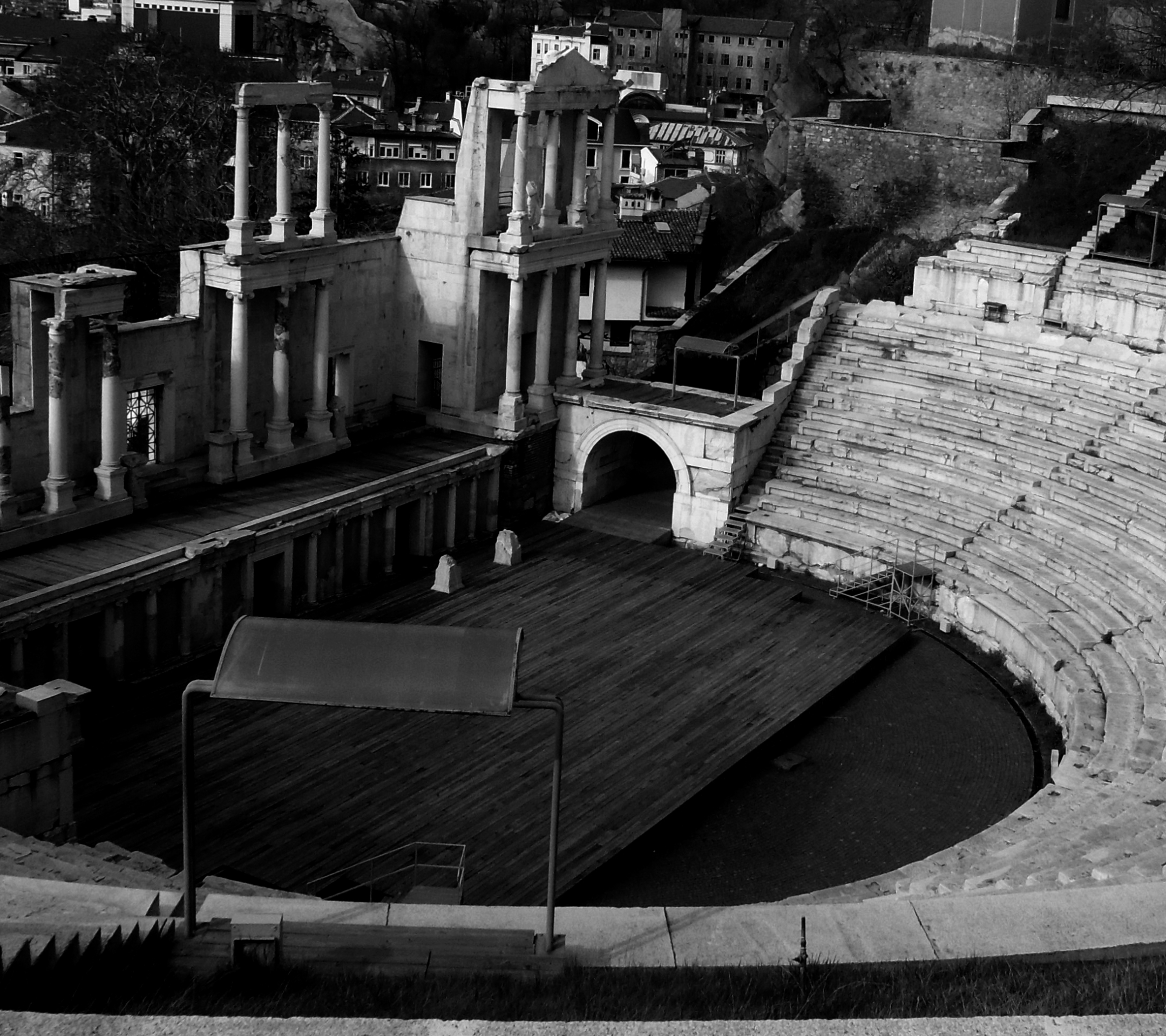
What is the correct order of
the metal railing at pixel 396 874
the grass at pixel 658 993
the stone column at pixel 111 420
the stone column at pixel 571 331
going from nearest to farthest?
1. the grass at pixel 658 993
2. the metal railing at pixel 396 874
3. the stone column at pixel 111 420
4. the stone column at pixel 571 331

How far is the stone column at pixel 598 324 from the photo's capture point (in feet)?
120

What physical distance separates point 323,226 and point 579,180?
6.06m

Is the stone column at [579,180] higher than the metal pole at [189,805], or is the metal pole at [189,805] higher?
the stone column at [579,180]

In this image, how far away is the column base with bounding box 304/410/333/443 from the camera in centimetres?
3269

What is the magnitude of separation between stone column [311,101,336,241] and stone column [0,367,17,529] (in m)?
7.25

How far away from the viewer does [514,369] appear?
1363 inches

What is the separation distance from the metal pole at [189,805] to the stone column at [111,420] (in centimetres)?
1468

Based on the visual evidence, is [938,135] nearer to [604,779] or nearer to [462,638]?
[604,779]

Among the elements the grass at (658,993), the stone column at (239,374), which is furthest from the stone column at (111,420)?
the grass at (658,993)

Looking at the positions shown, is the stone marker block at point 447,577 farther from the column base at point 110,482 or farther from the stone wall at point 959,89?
the stone wall at point 959,89

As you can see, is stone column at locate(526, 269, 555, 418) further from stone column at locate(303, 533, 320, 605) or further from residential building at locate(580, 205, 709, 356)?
residential building at locate(580, 205, 709, 356)

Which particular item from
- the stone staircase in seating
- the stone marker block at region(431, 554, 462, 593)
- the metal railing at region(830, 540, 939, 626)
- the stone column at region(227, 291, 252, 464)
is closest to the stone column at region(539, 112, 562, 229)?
the stone staircase in seating

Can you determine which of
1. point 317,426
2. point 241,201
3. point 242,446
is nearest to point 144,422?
point 242,446

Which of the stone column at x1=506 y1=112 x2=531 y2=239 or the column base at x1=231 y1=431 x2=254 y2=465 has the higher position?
the stone column at x1=506 y1=112 x2=531 y2=239
